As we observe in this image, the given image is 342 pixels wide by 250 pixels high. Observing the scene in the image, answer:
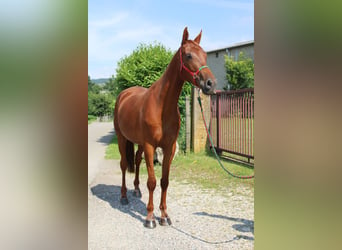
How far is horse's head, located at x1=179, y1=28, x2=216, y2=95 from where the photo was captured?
2.72 metres

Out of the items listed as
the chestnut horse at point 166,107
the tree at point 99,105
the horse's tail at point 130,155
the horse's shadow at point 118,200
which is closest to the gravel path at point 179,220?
the horse's shadow at point 118,200

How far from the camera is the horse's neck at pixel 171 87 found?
3.21 metres

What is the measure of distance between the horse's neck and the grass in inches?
93.3

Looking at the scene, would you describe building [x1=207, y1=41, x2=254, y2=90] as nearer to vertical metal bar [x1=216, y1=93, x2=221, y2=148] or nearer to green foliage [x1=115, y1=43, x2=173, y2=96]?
green foliage [x1=115, y1=43, x2=173, y2=96]

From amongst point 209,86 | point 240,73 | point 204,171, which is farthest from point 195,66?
point 240,73

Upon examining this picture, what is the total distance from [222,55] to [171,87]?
84.0 ft

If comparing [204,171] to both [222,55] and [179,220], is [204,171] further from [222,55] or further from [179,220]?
[222,55]

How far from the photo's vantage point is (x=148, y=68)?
27.4ft

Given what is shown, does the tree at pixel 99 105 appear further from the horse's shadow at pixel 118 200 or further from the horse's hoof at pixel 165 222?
the horse's hoof at pixel 165 222

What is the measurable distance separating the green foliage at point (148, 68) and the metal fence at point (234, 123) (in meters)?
0.96

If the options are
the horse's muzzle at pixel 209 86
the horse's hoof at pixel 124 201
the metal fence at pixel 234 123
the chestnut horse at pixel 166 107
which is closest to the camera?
the horse's muzzle at pixel 209 86
